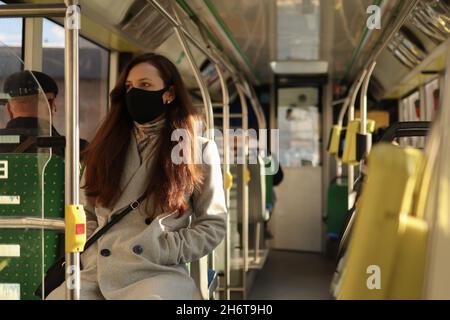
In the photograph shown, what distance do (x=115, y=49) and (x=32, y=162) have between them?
245 cm

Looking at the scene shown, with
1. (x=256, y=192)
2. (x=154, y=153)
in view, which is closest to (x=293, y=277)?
(x=256, y=192)

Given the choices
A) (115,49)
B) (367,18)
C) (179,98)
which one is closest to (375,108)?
(367,18)

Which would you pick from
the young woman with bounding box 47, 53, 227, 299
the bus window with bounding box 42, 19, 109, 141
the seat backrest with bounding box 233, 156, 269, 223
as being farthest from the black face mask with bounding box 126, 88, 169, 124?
the seat backrest with bounding box 233, 156, 269, 223

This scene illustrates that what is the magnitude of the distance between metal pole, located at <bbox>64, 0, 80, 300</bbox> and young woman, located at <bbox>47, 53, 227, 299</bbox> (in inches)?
9.7

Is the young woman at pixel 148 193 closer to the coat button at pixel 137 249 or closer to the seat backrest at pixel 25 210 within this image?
the coat button at pixel 137 249

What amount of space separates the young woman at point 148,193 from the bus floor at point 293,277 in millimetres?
3106

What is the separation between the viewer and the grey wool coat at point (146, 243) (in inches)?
74.9

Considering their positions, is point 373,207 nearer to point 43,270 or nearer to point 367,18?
point 43,270

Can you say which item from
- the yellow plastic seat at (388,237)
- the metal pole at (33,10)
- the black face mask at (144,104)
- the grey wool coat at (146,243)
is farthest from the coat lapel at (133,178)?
the yellow plastic seat at (388,237)

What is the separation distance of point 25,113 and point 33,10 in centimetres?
40

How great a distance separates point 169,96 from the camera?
6.91ft

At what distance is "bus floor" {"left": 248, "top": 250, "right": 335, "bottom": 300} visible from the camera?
5.11 meters

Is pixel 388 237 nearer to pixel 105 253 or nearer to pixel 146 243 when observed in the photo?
pixel 146 243
